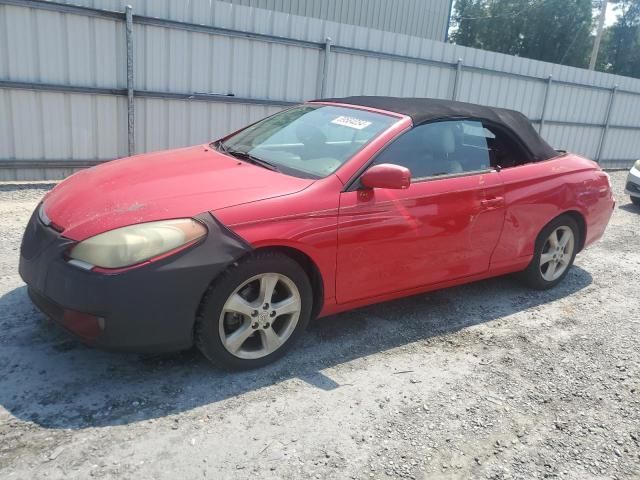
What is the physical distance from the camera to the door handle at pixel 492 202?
411 centimetres

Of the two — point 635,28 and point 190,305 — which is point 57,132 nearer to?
point 190,305

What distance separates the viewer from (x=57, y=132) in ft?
23.3

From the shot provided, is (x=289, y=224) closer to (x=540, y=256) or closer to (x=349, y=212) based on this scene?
(x=349, y=212)

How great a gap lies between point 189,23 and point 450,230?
5270 mm

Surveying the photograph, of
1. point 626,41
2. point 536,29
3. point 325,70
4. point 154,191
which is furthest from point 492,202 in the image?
point 626,41

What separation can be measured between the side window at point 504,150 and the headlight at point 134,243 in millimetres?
2552

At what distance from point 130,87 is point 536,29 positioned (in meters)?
38.6

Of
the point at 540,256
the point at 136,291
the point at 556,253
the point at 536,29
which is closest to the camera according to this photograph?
the point at 136,291

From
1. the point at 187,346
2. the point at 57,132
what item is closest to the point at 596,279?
the point at 187,346

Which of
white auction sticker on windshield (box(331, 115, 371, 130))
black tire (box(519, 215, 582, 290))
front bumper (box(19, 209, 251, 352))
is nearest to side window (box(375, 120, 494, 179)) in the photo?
white auction sticker on windshield (box(331, 115, 371, 130))

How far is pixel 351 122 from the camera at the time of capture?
3971 mm

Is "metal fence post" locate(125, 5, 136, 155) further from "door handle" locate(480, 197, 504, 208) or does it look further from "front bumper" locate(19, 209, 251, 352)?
"door handle" locate(480, 197, 504, 208)

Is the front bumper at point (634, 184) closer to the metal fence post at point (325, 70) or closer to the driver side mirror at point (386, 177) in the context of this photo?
the metal fence post at point (325, 70)

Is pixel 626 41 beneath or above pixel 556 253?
above
